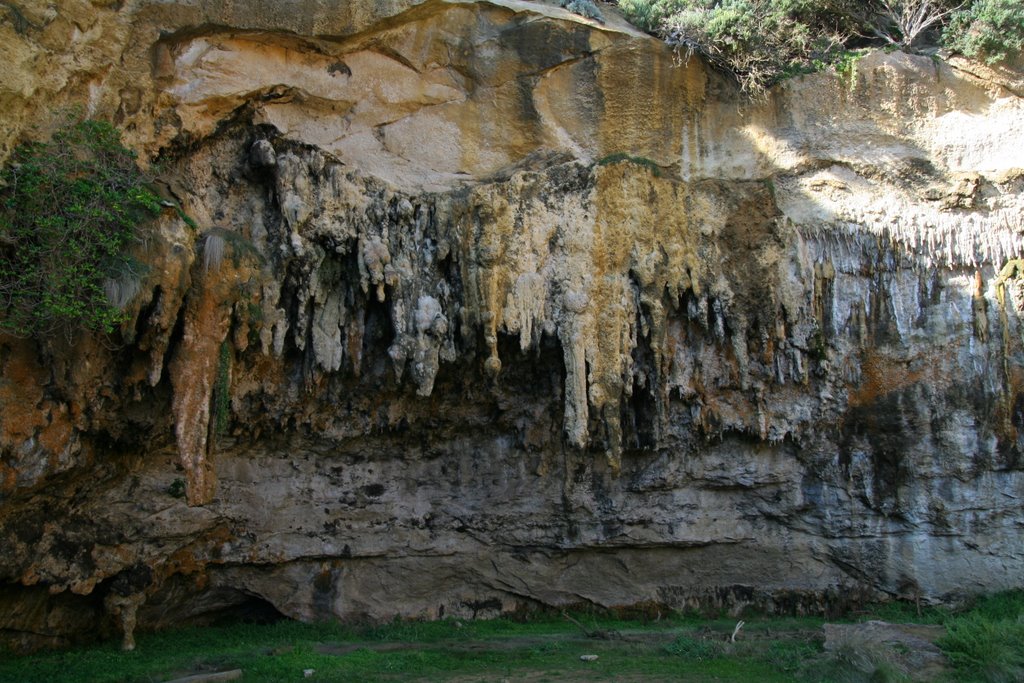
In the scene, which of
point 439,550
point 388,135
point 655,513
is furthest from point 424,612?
point 388,135

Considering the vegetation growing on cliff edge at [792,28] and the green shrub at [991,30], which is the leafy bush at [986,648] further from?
the green shrub at [991,30]

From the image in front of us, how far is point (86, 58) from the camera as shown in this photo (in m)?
12.7

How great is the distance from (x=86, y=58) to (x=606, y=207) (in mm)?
8328

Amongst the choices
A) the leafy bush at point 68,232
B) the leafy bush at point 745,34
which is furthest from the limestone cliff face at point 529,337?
the leafy bush at point 68,232

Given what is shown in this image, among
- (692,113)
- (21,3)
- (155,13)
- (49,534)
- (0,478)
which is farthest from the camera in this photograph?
(692,113)

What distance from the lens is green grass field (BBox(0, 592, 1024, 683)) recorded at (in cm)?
1227

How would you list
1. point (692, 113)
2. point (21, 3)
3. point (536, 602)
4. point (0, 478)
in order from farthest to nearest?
point (536, 602)
point (692, 113)
point (0, 478)
point (21, 3)

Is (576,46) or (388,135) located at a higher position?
(576,46)

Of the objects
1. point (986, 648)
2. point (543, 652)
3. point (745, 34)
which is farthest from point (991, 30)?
point (543, 652)

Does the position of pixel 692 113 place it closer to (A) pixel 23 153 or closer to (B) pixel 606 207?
(B) pixel 606 207

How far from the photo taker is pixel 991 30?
1594 cm

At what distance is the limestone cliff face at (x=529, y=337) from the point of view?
14.1 metres

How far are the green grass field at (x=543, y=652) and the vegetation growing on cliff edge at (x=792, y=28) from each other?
967cm

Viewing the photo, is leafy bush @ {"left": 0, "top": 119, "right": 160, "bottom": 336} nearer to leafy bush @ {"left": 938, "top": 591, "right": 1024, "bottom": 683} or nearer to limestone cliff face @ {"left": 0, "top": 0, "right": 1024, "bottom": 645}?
limestone cliff face @ {"left": 0, "top": 0, "right": 1024, "bottom": 645}
